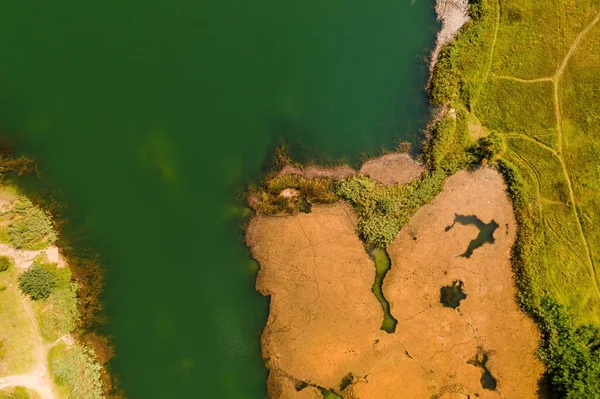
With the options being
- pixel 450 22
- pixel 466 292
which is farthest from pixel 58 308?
pixel 450 22

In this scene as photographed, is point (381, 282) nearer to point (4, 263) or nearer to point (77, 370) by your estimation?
point (77, 370)

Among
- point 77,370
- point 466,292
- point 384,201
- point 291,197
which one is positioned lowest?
point 77,370

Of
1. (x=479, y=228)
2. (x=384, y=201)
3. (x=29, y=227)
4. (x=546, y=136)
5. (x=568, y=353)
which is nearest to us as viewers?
(x=568, y=353)

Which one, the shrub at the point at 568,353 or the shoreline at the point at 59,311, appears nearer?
the shrub at the point at 568,353

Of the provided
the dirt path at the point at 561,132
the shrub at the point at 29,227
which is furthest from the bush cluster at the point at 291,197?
the dirt path at the point at 561,132

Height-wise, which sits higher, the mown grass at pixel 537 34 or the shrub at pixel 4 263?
the mown grass at pixel 537 34

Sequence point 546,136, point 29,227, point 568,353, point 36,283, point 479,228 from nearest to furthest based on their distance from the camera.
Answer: point 568,353, point 36,283, point 29,227, point 546,136, point 479,228

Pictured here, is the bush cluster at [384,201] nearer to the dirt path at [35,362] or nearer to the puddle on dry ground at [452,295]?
the puddle on dry ground at [452,295]
